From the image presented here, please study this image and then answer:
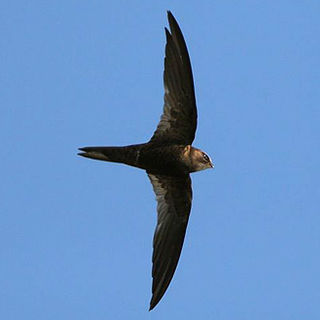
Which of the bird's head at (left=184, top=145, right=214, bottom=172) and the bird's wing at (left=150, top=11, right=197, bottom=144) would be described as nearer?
the bird's wing at (left=150, top=11, right=197, bottom=144)

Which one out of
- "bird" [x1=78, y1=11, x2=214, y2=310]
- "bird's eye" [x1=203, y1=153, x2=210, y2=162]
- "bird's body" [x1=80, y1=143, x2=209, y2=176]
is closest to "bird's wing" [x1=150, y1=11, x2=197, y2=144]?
"bird" [x1=78, y1=11, x2=214, y2=310]

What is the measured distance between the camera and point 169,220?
1541 cm

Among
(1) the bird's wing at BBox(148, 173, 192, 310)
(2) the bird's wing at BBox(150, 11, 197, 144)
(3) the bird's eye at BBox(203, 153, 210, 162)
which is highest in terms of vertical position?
(2) the bird's wing at BBox(150, 11, 197, 144)

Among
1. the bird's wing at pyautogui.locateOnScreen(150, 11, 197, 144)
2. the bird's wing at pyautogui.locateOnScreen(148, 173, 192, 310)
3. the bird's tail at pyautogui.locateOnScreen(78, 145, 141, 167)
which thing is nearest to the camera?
the bird's wing at pyautogui.locateOnScreen(150, 11, 197, 144)

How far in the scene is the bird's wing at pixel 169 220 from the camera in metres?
15.1

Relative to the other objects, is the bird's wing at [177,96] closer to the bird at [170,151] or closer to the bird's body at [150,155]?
the bird at [170,151]

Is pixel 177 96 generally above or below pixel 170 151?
above

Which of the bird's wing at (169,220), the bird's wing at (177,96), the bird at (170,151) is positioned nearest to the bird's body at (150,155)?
the bird at (170,151)

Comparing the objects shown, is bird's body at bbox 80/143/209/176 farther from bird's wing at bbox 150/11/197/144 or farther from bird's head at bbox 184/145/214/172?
bird's wing at bbox 150/11/197/144

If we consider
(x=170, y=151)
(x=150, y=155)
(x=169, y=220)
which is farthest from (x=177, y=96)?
(x=169, y=220)

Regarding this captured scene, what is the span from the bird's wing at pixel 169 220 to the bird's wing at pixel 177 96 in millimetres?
765

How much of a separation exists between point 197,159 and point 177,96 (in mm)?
866

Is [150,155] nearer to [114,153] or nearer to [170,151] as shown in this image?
[170,151]

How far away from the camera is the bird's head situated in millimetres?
14695
